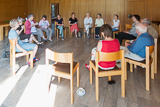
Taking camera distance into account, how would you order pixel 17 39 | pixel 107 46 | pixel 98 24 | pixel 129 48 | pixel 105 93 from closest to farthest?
pixel 107 46 < pixel 105 93 < pixel 129 48 < pixel 17 39 < pixel 98 24

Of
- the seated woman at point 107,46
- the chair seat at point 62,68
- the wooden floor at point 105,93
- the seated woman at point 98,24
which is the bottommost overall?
the wooden floor at point 105,93

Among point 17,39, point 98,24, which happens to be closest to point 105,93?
point 17,39

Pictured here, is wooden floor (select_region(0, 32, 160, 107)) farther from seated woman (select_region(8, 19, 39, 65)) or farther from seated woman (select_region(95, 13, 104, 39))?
seated woman (select_region(95, 13, 104, 39))

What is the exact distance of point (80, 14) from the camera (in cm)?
1101

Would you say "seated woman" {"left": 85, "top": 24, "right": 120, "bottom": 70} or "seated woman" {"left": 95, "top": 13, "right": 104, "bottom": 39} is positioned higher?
"seated woman" {"left": 95, "top": 13, "right": 104, "bottom": 39}

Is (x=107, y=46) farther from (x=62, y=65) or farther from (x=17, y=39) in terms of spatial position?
(x=17, y=39)

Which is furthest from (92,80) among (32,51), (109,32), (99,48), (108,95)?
(32,51)

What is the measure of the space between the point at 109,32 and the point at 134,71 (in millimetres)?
1526

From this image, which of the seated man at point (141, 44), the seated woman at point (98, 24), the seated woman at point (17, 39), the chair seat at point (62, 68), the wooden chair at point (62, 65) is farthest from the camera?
the seated woman at point (98, 24)

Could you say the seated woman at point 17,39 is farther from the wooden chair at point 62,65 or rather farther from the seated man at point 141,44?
the seated man at point 141,44

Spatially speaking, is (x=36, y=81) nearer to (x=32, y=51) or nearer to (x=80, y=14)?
(x=32, y=51)

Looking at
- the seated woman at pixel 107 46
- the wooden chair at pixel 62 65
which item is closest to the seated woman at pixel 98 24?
the seated woman at pixel 107 46

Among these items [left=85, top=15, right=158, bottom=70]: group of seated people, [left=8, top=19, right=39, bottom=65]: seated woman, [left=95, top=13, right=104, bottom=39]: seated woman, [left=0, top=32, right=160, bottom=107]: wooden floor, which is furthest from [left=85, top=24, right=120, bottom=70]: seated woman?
[left=95, top=13, right=104, bottom=39]: seated woman

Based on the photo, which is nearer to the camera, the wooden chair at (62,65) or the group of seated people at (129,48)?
the wooden chair at (62,65)
